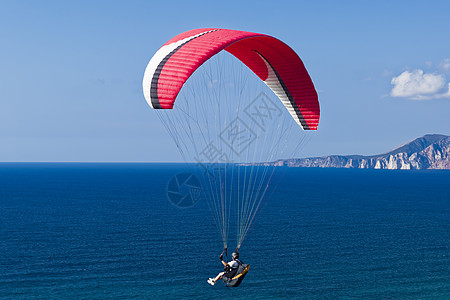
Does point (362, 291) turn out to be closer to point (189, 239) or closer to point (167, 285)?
point (167, 285)

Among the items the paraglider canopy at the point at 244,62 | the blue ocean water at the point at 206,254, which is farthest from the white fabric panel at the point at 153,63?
the blue ocean water at the point at 206,254

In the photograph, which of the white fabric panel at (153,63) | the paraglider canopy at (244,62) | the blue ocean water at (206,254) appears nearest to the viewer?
the paraglider canopy at (244,62)

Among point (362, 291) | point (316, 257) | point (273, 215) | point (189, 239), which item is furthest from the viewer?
point (273, 215)

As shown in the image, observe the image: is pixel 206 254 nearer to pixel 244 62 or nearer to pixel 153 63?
pixel 244 62

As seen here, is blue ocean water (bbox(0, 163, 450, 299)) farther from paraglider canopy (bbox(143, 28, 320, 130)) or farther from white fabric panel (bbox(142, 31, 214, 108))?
white fabric panel (bbox(142, 31, 214, 108))

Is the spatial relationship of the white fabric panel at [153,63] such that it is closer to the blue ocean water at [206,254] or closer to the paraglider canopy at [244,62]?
the paraglider canopy at [244,62]

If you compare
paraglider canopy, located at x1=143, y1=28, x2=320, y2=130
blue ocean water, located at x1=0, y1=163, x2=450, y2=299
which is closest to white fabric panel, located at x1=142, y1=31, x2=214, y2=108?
paraglider canopy, located at x1=143, y1=28, x2=320, y2=130

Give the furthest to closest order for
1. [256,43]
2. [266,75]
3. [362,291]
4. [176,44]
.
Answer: [362,291] → [266,75] → [256,43] → [176,44]

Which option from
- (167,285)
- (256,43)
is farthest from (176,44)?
(167,285)

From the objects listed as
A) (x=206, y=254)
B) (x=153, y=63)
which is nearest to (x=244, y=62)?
(x=153, y=63)
